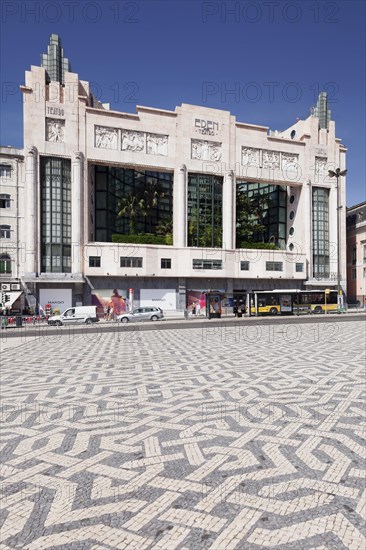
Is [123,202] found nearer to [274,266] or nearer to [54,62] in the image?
[54,62]

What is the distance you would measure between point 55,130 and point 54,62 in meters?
7.86

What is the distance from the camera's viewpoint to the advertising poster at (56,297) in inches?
1416

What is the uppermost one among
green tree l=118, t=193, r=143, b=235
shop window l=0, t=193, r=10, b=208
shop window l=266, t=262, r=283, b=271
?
green tree l=118, t=193, r=143, b=235

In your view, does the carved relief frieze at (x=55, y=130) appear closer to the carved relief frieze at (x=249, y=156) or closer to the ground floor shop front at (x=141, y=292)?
the ground floor shop front at (x=141, y=292)

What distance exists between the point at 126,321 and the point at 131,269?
8.98 m

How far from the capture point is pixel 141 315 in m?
32.3

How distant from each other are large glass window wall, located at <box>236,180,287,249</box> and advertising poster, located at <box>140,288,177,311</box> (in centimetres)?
1358

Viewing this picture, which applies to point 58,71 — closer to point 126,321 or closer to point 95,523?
point 126,321

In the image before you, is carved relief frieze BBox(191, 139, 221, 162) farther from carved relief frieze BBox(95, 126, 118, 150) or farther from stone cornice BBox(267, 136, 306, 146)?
carved relief frieze BBox(95, 126, 118, 150)

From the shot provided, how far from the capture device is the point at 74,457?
438 centimetres

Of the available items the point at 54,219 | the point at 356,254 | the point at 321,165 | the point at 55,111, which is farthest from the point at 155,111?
the point at 356,254

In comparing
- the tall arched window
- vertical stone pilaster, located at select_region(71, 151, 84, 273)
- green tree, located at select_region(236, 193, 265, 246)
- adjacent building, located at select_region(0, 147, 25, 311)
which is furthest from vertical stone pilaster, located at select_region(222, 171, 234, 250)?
the tall arched window

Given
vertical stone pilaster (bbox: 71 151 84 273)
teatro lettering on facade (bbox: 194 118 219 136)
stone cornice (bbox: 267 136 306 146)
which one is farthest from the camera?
stone cornice (bbox: 267 136 306 146)

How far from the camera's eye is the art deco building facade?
36688mm
